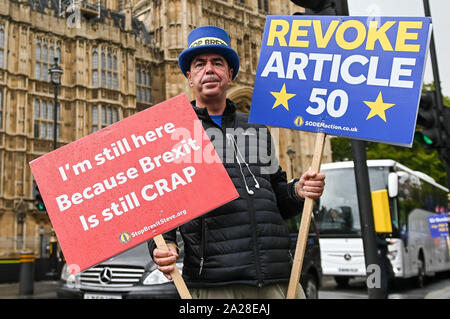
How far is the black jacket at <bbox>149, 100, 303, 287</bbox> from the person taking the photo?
2.04 meters

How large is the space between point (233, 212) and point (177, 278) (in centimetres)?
41

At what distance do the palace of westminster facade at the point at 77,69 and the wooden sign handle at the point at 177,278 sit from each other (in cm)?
1777

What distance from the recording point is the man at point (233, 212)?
204 centimetres

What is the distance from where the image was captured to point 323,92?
91.4 inches

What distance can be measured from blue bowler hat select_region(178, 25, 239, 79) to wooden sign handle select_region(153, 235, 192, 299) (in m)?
0.92

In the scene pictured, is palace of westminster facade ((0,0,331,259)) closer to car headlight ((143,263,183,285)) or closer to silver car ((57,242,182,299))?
silver car ((57,242,182,299))

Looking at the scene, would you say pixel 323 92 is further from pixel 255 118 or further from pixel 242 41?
pixel 242 41

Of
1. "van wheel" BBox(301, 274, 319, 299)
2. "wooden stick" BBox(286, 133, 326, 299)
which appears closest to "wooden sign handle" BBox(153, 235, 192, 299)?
"wooden stick" BBox(286, 133, 326, 299)

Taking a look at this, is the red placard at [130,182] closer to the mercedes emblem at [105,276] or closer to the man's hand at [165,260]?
the man's hand at [165,260]

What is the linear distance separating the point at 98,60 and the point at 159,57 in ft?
15.8

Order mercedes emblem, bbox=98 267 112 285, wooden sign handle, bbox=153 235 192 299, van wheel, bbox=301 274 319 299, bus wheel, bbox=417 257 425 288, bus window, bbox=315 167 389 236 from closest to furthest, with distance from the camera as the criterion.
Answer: wooden sign handle, bbox=153 235 192 299 → mercedes emblem, bbox=98 267 112 285 → van wheel, bbox=301 274 319 299 → bus window, bbox=315 167 389 236 → bus wheel, bbox=417 257 425 288

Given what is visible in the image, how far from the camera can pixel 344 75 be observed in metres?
2.32

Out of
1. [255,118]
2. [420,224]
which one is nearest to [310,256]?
[255,118]

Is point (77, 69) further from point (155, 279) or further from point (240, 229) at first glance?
point (240, 229)
